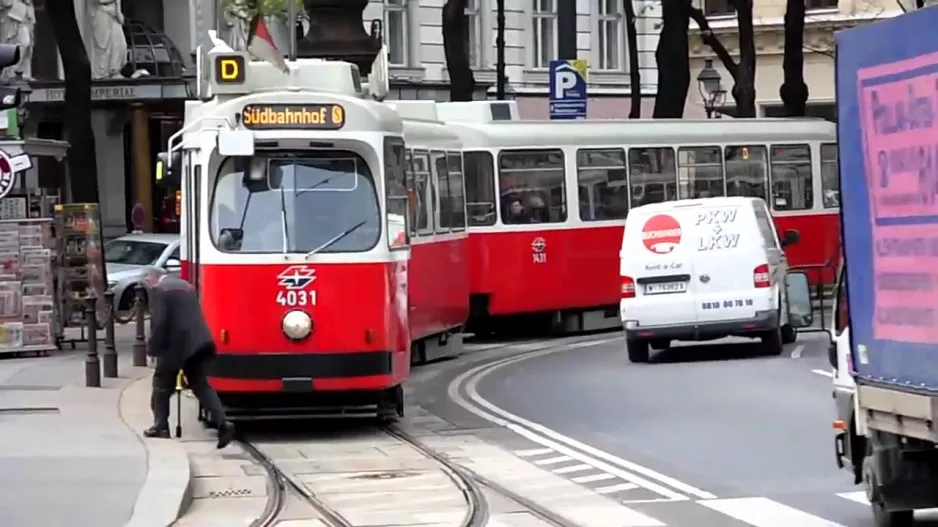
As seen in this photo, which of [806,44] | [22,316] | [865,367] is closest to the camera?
[865,367]

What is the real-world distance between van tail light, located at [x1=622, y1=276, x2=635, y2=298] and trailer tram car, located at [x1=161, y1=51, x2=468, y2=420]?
23.4 feet

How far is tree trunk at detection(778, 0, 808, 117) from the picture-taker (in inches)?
1641

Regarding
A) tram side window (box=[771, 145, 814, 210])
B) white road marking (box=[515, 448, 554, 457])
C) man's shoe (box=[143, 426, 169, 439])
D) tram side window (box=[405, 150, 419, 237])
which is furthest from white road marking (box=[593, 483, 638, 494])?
tram side window (box=[771, 145, 814, 210])

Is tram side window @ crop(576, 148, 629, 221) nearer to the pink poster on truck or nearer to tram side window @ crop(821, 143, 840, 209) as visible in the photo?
tram side window @ crop(821, 143, 840, 209)

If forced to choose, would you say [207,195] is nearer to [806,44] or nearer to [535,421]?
[535,421]

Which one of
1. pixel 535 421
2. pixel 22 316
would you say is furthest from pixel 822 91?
pixel 535 421

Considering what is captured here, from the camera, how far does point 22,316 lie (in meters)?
26.9

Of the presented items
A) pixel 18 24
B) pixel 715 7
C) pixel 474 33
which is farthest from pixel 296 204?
pixel 715 7

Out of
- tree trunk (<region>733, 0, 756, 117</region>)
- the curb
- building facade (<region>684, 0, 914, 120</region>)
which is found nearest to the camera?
the curb

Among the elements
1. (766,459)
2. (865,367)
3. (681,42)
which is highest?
Answer: (681,42)

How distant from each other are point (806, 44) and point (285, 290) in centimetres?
4735

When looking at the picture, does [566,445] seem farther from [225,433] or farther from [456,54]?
[456,54]

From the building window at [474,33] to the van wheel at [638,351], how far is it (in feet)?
104

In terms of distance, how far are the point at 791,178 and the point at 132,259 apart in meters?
11.5
